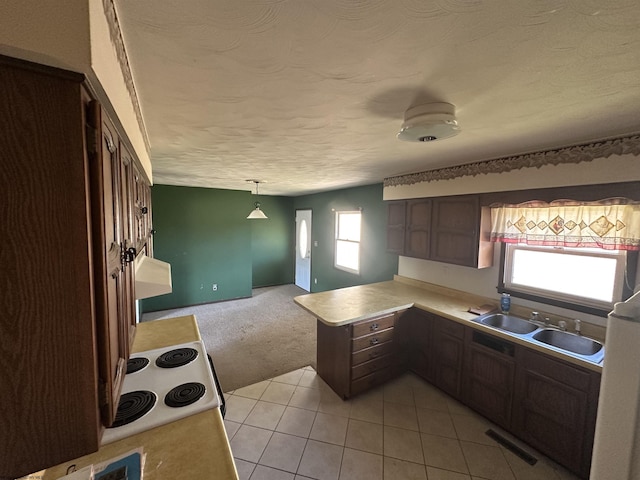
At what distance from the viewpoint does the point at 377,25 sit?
0.77m

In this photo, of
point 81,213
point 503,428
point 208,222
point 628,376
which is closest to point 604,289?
point 503,428

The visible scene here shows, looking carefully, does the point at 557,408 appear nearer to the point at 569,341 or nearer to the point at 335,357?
the point at 569,341

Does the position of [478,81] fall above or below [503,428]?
above

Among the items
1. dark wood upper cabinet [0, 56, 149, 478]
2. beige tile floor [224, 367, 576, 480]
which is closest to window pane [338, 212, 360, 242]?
beige tile floor [224, 367, 576, 480]

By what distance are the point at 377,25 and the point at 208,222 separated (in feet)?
16.5

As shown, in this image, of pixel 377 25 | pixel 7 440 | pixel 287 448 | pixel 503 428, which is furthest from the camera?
pixel 503 428

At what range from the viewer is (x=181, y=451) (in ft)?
2.94

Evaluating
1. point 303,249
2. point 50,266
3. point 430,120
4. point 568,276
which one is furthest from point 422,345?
point 303,249

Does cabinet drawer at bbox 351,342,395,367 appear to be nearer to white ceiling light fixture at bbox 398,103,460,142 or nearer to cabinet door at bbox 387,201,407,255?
cabinet door at bbox 387,201,407,255

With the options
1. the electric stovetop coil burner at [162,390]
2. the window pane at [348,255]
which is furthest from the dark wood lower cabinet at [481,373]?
the window pane at [348,255]

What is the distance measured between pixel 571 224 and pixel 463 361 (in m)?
1.47

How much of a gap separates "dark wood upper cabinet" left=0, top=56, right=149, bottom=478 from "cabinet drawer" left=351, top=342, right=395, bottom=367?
6.80 feet

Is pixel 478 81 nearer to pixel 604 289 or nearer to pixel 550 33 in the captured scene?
pixel 550 33

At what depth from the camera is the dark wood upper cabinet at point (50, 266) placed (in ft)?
1.91
